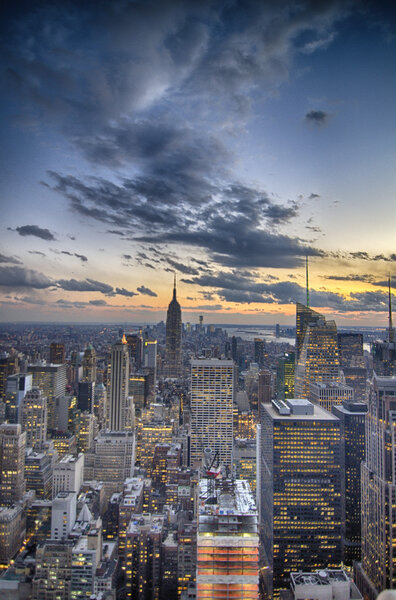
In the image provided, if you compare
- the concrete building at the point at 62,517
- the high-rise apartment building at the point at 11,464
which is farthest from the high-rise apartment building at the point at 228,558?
the high-rise apartment building at the point at 11,464

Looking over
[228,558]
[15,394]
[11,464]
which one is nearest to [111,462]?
[11,464]

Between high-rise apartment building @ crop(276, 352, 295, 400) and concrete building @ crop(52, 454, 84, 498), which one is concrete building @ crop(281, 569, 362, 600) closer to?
concrete building @ crop(52, 454, 84, 498)

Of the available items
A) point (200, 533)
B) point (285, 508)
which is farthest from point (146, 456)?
point (200, 533)

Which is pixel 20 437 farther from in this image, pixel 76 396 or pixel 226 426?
pixel 226 426

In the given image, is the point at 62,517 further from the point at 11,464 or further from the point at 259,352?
the point at 259,352

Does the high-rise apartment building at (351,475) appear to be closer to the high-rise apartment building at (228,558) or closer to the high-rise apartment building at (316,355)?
the high-rise apartment building at (228,558)

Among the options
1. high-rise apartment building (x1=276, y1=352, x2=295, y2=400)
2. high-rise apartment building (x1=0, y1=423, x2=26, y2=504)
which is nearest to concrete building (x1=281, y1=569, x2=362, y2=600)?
high-rise apartment building (x1=0, y1=423, x2=26, y2=504)

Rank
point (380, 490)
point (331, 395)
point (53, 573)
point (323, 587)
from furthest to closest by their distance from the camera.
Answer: point (331, 395) → point (380, 490) → point (53, 573) → point (323, 587)
